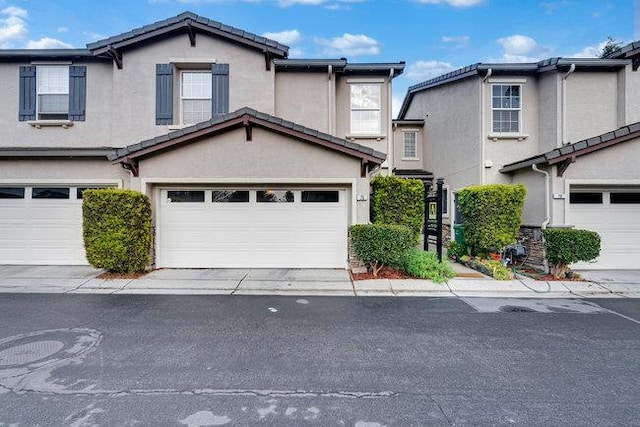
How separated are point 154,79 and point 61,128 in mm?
3522

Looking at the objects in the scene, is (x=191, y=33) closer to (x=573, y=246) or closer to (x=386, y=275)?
(x=386, y=275)

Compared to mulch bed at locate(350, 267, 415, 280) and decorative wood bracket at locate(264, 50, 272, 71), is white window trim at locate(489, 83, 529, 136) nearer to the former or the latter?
mulch bed at locate(350, 267, 415, 280)

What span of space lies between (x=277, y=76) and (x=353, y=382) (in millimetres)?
10715

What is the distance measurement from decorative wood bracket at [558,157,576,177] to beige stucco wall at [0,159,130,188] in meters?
12.3

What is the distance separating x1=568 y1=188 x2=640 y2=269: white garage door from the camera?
9648 millimetres

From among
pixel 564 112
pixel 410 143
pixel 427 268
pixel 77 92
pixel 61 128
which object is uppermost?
pixel 77 92

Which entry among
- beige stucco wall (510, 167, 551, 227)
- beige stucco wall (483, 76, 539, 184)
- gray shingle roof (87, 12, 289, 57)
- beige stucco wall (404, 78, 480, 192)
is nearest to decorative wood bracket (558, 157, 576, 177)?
beige stucco wall (510, 167, 551, 227)

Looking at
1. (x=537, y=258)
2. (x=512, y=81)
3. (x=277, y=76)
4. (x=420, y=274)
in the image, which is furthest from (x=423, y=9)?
(x=420, y=274)

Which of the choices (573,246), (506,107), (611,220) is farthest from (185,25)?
(611,220)

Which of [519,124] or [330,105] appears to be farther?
[519,124]

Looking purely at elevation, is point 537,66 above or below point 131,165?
above

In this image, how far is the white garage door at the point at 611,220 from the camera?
965 centimetres

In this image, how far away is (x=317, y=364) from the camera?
13.2 ft

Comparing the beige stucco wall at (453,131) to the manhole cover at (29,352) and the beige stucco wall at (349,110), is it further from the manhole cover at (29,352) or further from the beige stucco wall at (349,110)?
the manhole cover at (29,352)
